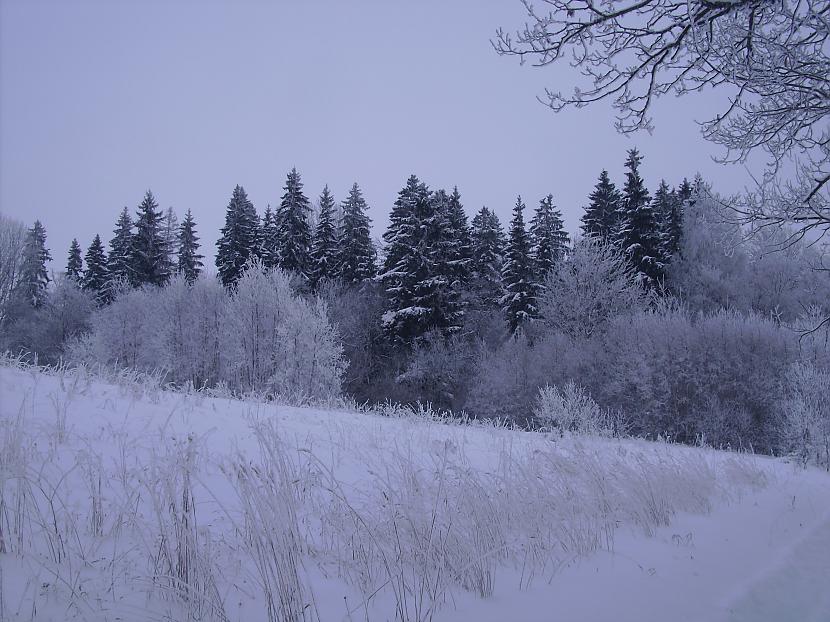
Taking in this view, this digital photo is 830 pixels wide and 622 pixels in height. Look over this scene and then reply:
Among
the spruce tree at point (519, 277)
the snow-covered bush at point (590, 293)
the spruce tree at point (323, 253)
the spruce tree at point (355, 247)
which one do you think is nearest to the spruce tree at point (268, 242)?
the spruce tree at point (323, 253)

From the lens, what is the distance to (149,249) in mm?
39562

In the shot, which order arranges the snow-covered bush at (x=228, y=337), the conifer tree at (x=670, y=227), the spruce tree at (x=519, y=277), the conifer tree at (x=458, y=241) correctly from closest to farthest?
1. the snow-covered bush at (x=228, y=337)
2. the conifer tree at (x=670, y=227)
3. the spruce tree at (x=519, y=277)
4. the conifer tree at (x=458, y=241)

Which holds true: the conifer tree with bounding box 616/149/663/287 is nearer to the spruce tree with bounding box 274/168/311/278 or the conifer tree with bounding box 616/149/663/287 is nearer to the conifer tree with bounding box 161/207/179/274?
the spruce tree with bounding box 274/168/311/278

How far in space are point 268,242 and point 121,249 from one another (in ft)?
43.9

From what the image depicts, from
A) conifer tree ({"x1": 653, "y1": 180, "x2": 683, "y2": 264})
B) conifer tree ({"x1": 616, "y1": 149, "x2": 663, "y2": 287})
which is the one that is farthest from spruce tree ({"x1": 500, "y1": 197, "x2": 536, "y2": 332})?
conifer tree ({"x1": 653, "y1": 180, "x2": 683, "y2": 264})

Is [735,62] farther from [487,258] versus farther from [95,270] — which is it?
[95,270]

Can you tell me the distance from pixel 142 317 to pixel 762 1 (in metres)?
36.3

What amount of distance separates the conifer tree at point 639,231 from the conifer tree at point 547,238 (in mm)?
4321

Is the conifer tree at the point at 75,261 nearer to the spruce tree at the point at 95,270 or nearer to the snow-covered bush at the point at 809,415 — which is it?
the spruce tree at the point at 95,270

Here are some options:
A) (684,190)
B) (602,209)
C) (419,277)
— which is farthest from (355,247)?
(684,190)

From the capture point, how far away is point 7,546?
2.79 metres

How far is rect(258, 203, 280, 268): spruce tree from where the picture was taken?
3653cm

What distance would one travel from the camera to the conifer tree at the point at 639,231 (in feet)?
99.1

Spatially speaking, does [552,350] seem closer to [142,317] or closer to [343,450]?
[343,450]
